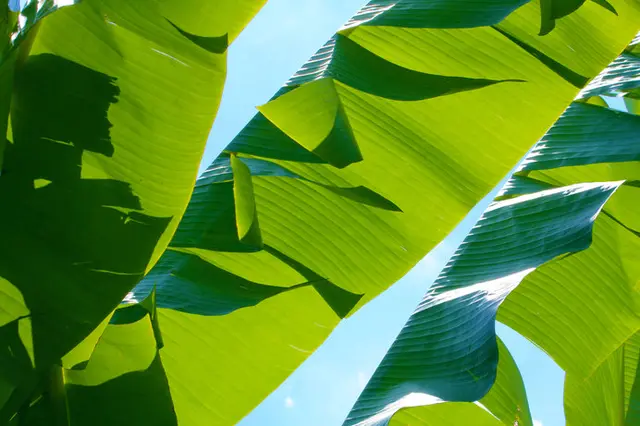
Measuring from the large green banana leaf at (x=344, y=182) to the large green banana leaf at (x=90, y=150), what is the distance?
0.11m

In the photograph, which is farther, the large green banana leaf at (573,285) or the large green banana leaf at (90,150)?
the large green banana leaf at (573,285)

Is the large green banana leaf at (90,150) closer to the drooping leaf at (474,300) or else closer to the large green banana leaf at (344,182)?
the large green banana leaf at (344,182)

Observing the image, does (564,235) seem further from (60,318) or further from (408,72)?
(60,318)

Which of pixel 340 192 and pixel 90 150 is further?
pixel 340 192

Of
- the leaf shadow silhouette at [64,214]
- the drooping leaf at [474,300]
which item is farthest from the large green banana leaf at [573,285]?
the leaf shadow silhouette at [64,214]

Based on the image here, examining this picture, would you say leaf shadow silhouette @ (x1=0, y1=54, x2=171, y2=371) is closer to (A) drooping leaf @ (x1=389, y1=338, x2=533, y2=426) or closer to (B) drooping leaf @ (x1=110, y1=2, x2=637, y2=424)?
(B) drooping leaf @ (x1=110, y1=2, x2=637, y2=424)

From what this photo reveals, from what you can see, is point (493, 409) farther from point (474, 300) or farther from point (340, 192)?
point (340, 192)

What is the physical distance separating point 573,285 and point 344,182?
1.12ft

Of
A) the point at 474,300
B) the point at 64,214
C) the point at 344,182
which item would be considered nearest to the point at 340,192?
the point at 344,182

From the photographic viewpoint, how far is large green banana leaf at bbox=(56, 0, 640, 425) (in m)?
0.73

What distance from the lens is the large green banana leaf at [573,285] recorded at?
73 centimetres

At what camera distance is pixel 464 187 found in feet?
2.72

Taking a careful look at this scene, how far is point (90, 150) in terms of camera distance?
2.01 feet

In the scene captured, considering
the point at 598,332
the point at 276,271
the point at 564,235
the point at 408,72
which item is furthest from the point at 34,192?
the point at 598,332
